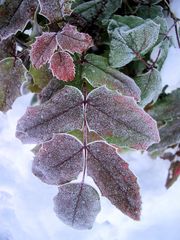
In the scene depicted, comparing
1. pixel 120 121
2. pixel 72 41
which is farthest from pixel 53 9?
pixel 120 121

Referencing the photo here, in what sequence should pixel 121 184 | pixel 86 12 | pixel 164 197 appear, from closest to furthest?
1. pixel 121 184
2. pixel 86 12
3. pixel 164 197

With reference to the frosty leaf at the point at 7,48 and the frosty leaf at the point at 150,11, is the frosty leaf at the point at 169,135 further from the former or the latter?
the frosty leaf at the point at 7,48

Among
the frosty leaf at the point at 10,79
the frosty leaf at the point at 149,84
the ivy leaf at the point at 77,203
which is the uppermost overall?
the frosty leaf at the point at 10,79

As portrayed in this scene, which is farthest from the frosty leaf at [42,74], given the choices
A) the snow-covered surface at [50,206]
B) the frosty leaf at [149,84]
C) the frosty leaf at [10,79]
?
the snow-covered surface at [50,206]

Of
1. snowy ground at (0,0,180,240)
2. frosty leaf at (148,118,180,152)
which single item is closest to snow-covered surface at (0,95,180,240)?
snowy ground at (0,0,180,240)

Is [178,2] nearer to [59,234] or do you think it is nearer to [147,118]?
[147,118]

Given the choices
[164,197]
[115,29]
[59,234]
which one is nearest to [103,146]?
[115,29]

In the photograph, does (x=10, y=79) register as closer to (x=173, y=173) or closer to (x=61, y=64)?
(x=61, y=64)
